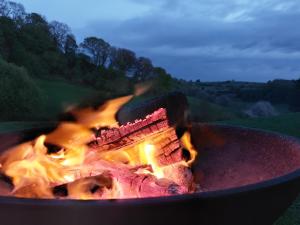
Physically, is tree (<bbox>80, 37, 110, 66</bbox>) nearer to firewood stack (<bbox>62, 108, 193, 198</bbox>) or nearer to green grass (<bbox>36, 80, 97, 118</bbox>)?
green grass (<bbox>36, 80, 97, 118</bbox>)

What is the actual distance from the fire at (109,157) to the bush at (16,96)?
8674mm

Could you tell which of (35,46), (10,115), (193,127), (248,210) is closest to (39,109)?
(10,115)

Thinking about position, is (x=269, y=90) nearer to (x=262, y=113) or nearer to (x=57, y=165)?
(x=262, y=113)

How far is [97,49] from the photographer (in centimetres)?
1179

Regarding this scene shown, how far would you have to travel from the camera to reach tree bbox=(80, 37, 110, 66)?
35.3 ft

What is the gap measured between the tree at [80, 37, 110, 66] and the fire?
8015mm

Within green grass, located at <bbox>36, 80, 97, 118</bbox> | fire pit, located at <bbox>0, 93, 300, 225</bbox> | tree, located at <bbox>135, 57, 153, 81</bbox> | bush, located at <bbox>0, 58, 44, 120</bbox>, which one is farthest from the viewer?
bush, located at <bbox>0, 58, 44, 120</bbox>

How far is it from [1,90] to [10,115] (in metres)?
0.68

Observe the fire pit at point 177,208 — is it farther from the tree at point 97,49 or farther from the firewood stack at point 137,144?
the tree at point 97,49

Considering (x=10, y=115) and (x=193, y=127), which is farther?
(x=10, y=115)

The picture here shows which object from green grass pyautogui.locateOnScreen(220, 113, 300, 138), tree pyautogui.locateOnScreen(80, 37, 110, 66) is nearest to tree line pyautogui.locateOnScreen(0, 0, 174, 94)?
tree pyautogui.locateOnScreen(80, 37, 110, 66)

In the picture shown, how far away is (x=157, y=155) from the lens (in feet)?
7.01

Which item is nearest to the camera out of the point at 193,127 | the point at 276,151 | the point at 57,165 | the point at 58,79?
the point at 57,165

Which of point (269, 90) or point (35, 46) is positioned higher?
point (35, 46)
